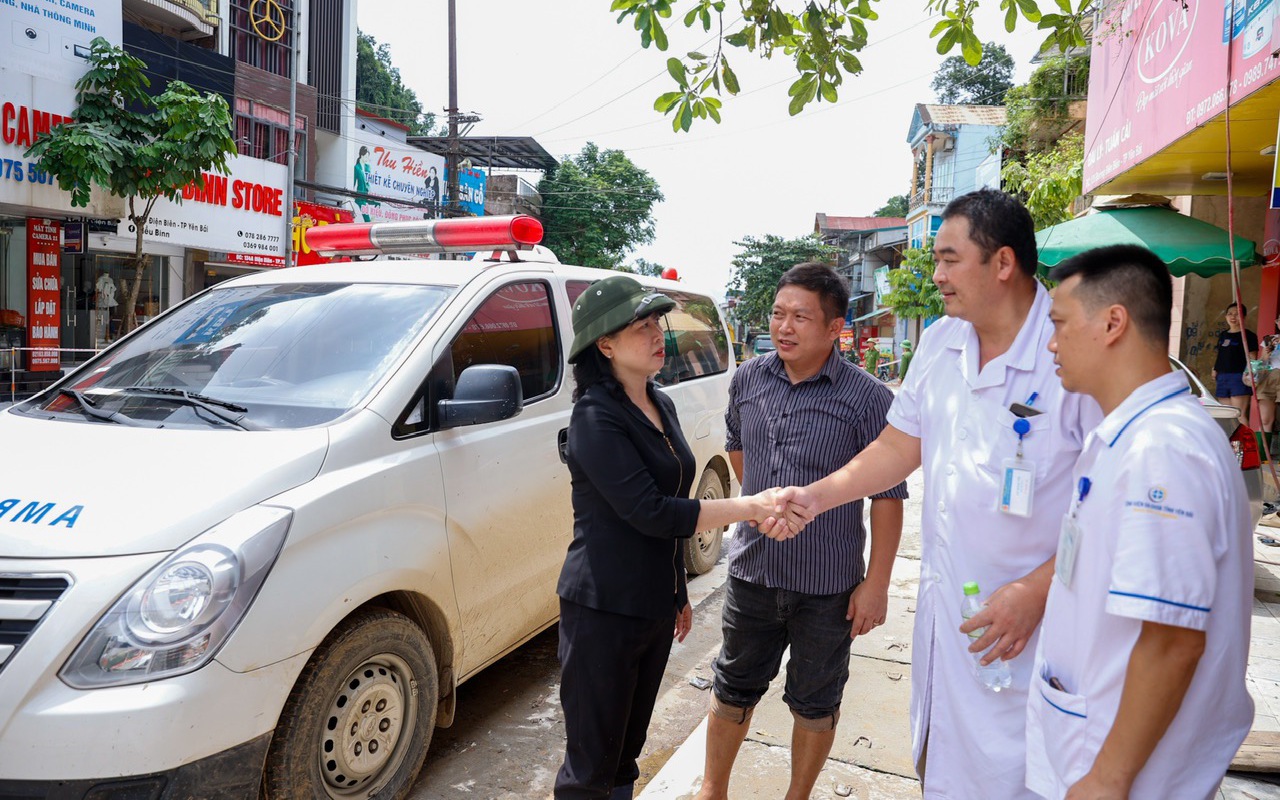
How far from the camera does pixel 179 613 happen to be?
7.41 feet

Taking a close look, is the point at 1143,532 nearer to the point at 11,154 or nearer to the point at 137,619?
the point at 137,619

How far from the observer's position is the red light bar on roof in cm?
425

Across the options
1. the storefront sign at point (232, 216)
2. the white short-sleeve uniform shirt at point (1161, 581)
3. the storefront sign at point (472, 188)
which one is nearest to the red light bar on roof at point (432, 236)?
the white short-sleeve uniform shirt at point (1161, 581)

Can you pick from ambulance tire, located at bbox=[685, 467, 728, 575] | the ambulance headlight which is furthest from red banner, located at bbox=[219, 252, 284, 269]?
the ambulance headlight

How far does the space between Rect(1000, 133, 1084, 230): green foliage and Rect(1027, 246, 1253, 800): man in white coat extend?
10.4 m

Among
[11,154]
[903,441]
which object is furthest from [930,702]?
[11,154]

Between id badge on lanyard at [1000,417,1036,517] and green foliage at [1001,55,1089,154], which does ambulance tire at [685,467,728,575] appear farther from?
green foliage at [1001,55,1089,154]

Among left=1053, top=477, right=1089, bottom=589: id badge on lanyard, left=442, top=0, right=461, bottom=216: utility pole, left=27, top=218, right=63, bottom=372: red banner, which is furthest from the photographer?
left=442, top=0, right=461, bottom=216: utility pole

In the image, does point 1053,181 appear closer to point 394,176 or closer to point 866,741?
point 866,741

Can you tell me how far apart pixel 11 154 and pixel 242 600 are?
13.2 meters

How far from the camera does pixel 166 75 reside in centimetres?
1698

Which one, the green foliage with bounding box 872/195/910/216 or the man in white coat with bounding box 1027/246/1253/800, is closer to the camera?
the man in white coat with bounding box 1027/246/1253/800

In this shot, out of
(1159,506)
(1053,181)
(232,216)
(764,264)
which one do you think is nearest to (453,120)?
(232,216)

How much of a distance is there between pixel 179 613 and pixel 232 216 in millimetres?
16968
